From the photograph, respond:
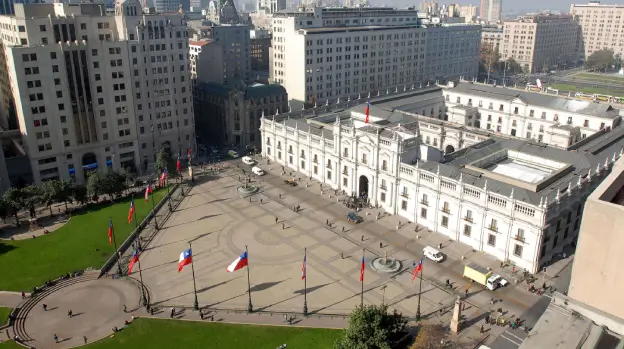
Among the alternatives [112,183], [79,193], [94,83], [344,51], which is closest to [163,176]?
[112,183]

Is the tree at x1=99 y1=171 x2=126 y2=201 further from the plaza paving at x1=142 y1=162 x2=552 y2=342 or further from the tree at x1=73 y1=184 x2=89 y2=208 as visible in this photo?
the plaza paving at x1=142 y1=162 x2=552 y2=342

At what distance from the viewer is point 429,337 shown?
62000 mm

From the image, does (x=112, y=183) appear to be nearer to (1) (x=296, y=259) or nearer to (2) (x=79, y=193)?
(2) (x=79, y=193)

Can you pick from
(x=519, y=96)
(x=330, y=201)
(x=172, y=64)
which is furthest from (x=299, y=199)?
(x=519, y=96)

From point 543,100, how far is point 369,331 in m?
109

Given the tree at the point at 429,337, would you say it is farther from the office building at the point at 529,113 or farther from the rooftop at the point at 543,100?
the rooftop at the point at 543,100

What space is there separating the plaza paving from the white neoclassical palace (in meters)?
4.34

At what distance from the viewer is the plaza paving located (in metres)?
70.2

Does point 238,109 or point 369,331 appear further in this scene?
point 238,109

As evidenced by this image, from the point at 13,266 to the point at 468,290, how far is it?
7369 centimetres

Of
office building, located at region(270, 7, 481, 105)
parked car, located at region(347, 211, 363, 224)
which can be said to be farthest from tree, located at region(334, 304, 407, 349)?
office building, located at region(270, 7, 481, 105)

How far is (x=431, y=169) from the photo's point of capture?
89.9 m

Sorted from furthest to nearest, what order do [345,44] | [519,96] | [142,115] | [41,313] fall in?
[345,44], [519,96], [142,115], [41,313]

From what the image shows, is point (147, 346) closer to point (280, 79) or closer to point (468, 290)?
point (468, 290)
